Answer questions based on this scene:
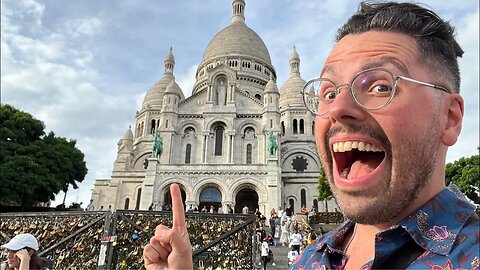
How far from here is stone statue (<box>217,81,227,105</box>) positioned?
96.4 ft

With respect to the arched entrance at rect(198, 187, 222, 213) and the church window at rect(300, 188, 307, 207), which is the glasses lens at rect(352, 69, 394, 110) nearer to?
the arched entrance at rect(198, 187, 222, 213)

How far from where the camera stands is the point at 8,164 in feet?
69.7

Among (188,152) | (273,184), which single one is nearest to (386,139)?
(273,184)

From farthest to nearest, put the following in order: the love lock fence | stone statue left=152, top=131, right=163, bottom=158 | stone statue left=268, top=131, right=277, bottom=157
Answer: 1. stone statue left=152, top=131, right=163, bottom=158
2. stone statue left=268, top=131, right=277, bottom=157
3. the love lock fence

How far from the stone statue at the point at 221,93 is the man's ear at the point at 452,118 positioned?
28200 millimetres

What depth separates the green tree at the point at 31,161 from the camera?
21266 millimetres

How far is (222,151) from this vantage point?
91.0 feet

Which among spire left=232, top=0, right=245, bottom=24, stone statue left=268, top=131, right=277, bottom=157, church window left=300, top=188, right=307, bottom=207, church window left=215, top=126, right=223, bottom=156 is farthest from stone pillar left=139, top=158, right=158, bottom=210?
spire left=232, top=0, right=245, bottom=24

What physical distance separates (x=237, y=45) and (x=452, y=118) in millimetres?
38928

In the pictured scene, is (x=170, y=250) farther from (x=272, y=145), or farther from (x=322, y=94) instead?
(x=272, y=145)

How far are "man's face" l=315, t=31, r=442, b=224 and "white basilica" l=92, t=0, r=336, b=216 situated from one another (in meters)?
22.1

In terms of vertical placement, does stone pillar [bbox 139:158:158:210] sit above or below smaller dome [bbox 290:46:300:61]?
below

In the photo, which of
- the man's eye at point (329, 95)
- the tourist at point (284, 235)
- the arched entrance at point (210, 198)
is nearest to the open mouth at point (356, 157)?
the man's eye at point (329, 95)

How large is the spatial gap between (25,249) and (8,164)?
20847 millimetres
